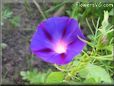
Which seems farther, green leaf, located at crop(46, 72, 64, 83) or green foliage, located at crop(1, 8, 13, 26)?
green foliage, located at crop(1, 8, 13, 26)

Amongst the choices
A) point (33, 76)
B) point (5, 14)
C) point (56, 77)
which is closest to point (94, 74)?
point (56, 77)

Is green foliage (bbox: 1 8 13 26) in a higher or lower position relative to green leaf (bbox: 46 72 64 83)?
higher

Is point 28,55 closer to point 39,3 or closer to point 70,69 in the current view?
point 39,3

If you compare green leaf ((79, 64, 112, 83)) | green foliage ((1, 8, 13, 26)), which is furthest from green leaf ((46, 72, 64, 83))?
green foliage ((1, 8, 13, 26))

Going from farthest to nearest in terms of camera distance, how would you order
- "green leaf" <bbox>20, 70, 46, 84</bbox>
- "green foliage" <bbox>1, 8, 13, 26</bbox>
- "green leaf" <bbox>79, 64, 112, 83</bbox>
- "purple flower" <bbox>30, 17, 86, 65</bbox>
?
1. "green foliage" <bbox>1, 8, 13, 26</bbox>
2. "green leaf" <bbox>20, 70, 46, 84</bbox>
3. "green leaf" <bbox>79, 64, 112, 83</bbox>
4. "purple flower" <bbox>30, 17, 86, 65</bbox>

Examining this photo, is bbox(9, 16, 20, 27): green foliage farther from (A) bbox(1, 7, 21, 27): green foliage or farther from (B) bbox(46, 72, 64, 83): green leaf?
(B) bbox(46, 72, 64, 83): green leaf

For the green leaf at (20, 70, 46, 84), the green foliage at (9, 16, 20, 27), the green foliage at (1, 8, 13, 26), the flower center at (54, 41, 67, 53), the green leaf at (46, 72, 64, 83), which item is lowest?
the green leaf at (20, 70, 46, 84)
